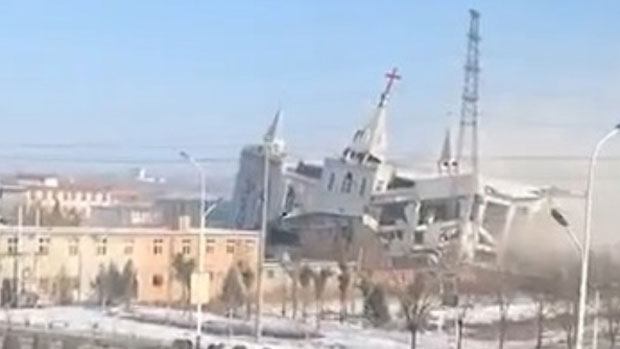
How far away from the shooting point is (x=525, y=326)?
3114 cm

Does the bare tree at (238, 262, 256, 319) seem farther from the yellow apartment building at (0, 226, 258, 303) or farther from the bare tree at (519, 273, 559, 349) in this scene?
the bare tree at (519, 273, 559, 349)

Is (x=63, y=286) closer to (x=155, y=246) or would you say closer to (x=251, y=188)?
(x=155, y=246)

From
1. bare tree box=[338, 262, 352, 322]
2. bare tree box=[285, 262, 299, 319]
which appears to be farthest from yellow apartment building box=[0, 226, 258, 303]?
bare tree box=[338, 262, 352, 322]

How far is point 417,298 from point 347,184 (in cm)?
2963

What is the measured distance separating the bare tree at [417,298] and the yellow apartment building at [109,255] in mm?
4594

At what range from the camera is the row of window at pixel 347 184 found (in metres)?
57.9

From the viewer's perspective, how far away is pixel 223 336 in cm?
2469

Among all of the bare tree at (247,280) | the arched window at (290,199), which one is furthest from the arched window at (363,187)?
the bare tree at (247,280)

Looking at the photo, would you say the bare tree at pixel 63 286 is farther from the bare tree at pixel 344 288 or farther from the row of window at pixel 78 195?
the row of window at pixel 78 195

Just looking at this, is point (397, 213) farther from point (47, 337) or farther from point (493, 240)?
point (47, 337)

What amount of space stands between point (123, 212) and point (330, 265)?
84.6 feet

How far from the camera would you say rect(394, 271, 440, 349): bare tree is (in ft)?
88.1

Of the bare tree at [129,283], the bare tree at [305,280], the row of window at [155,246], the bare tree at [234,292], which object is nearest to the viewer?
the bare tree at [234,292]

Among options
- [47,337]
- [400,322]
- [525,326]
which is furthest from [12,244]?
[47,337]
